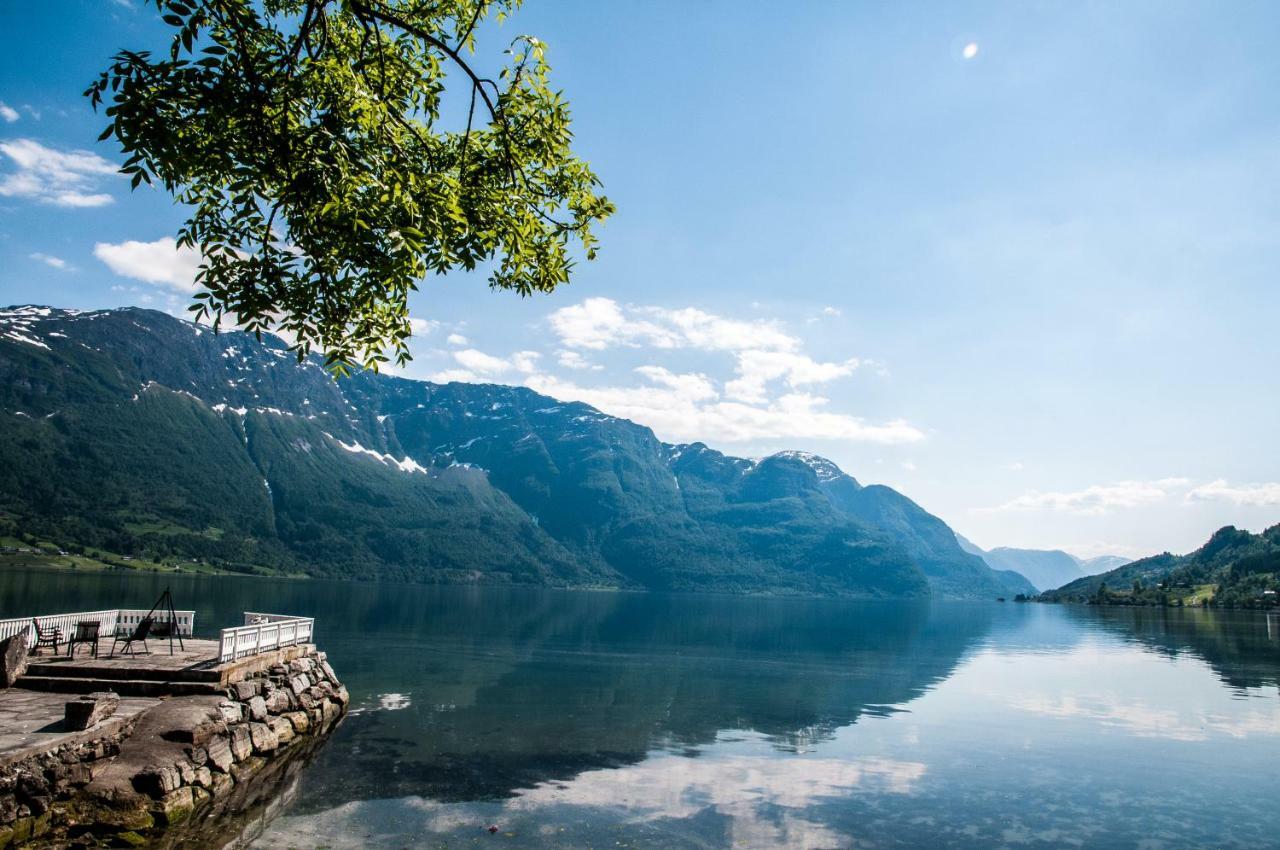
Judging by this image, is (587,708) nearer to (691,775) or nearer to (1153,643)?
(691,775)

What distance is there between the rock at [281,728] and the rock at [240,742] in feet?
6.85

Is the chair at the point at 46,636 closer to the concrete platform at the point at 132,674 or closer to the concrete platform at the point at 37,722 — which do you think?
the concrete platform at the point at 132,674

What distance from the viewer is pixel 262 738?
27188 mm

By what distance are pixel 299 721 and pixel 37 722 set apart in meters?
11.5

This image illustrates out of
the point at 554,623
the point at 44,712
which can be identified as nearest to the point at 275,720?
the point at 44,712

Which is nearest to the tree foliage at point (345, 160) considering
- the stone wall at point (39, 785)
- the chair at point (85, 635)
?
the stone wall at point (39, 785)

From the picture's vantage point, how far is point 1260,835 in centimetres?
2369

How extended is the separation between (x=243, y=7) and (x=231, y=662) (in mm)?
27187

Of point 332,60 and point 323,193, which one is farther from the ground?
point 332,60

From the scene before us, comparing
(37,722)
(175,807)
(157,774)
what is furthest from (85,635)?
A: (175,807)

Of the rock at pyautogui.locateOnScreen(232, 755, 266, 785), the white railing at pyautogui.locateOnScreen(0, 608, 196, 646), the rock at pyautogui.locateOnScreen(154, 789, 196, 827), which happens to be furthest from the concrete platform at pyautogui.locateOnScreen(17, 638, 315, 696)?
the rock at pyautogui.locateOnScreen(154, 789, 196, 827)

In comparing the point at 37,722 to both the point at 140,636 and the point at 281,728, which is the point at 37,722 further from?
the point at 140,636

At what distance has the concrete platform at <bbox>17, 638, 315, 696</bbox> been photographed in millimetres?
25344

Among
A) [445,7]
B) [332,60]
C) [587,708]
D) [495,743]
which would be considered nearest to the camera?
[332,60]
